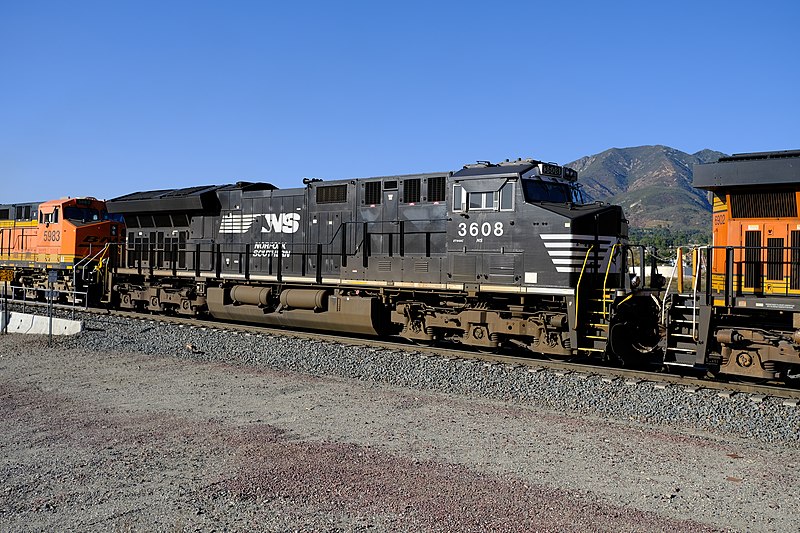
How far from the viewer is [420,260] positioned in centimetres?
1334

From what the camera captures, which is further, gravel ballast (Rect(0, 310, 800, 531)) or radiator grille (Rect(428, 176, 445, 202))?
radiator grille (Rect(428, 176, 445, 202))

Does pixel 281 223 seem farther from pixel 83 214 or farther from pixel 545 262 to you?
pixel 83 214

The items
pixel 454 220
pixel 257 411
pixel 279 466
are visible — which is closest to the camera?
pixel 279 466

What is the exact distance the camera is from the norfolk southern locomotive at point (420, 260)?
11.2 meters

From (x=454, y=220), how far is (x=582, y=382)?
4331 mm

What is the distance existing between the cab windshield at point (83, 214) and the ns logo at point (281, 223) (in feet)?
31.5

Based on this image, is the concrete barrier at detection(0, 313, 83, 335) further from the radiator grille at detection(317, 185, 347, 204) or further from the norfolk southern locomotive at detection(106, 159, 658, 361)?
the radiator grille at detection(317, 185, 347, 204)

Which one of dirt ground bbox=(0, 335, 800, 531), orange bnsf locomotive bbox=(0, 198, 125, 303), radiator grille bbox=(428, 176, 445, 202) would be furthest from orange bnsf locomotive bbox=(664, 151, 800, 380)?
orange bnsf locomotive bbox=(0, 198, 125, 303)

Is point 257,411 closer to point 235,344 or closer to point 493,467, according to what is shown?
point 493,467

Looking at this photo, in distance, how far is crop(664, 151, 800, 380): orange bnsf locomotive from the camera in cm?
911

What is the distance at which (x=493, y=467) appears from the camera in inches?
239

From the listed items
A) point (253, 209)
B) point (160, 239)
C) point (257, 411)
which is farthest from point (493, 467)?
point (160, 239)

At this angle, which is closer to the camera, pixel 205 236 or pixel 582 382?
pixel 582 382

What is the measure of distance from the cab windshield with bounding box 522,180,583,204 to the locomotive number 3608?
2.51 ft
